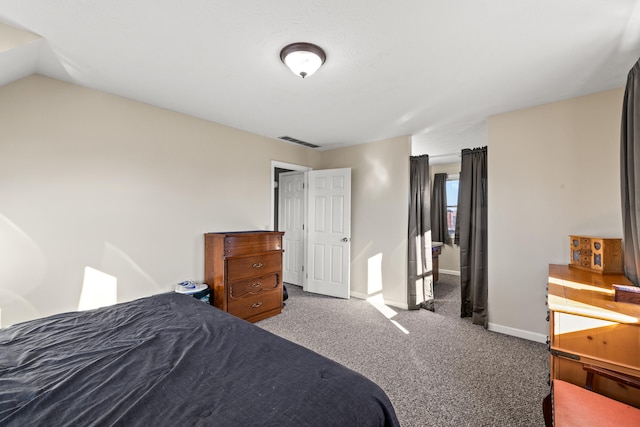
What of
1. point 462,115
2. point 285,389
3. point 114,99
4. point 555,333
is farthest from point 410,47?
point 114,99

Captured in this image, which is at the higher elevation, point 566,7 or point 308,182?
point 566,7

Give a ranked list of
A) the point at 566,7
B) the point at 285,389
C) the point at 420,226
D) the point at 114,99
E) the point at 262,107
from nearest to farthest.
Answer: the point at 285,389, the point at 566,7, the point at 114,99, the point at 262,107, the point at 420,226

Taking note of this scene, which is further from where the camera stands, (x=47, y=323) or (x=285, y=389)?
(x=47, y=323)

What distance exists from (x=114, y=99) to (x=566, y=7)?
3678mm

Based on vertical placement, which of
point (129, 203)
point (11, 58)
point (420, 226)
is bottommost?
point (420, 226)

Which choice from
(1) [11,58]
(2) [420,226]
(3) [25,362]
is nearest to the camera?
(3) [25,362]

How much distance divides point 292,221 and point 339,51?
3.67m

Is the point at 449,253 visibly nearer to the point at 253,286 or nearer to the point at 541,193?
the point at 541,193

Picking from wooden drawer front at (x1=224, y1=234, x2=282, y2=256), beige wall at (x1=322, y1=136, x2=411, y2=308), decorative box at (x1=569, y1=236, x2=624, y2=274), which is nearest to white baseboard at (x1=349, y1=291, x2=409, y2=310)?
beige wall at (x1=322, y1=136, x2=411, y2=308)

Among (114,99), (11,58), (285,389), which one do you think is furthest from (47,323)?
(114,99)

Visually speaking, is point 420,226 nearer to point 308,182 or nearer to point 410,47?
point 308,182

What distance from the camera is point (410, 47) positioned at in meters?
1.88

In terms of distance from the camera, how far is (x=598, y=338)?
1461 millimetres

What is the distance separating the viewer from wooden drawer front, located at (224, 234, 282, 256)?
308 cm
